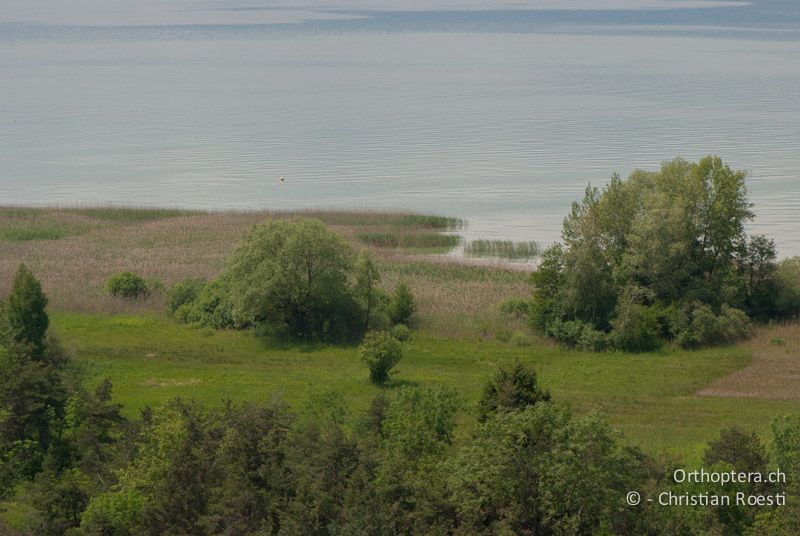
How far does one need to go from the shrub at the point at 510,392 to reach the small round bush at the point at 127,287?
25.1m

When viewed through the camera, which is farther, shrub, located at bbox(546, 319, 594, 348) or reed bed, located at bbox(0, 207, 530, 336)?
reed bed, located at bbox(0, 207, 530, 336)

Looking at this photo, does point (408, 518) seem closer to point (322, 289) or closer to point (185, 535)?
point (185, 535)

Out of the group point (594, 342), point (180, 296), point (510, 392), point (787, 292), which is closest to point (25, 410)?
point (510, 392)

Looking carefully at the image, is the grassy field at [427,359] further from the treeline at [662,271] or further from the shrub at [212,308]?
the treeline at [662,271]

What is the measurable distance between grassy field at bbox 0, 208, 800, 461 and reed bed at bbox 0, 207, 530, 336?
0.48ft

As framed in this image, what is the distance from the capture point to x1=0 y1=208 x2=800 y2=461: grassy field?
38.9 meters

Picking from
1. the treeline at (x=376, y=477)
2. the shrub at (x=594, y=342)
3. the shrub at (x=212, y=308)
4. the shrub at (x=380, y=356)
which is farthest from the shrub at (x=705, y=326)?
the shrub at (x=212, y=308)

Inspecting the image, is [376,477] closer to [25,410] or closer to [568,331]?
[25,410]

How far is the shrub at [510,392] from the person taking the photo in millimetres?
31953

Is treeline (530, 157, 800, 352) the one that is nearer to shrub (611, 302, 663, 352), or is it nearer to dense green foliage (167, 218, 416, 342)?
shrub (611, 302, 663, 352)

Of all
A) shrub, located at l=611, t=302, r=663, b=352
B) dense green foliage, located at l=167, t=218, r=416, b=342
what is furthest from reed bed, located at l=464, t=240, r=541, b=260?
shrub, located at l=611, t=302, r=663, b=352

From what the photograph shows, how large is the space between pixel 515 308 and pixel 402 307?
4985 millimetres

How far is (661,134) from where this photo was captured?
103 m

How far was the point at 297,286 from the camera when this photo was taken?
48375 millimetres
